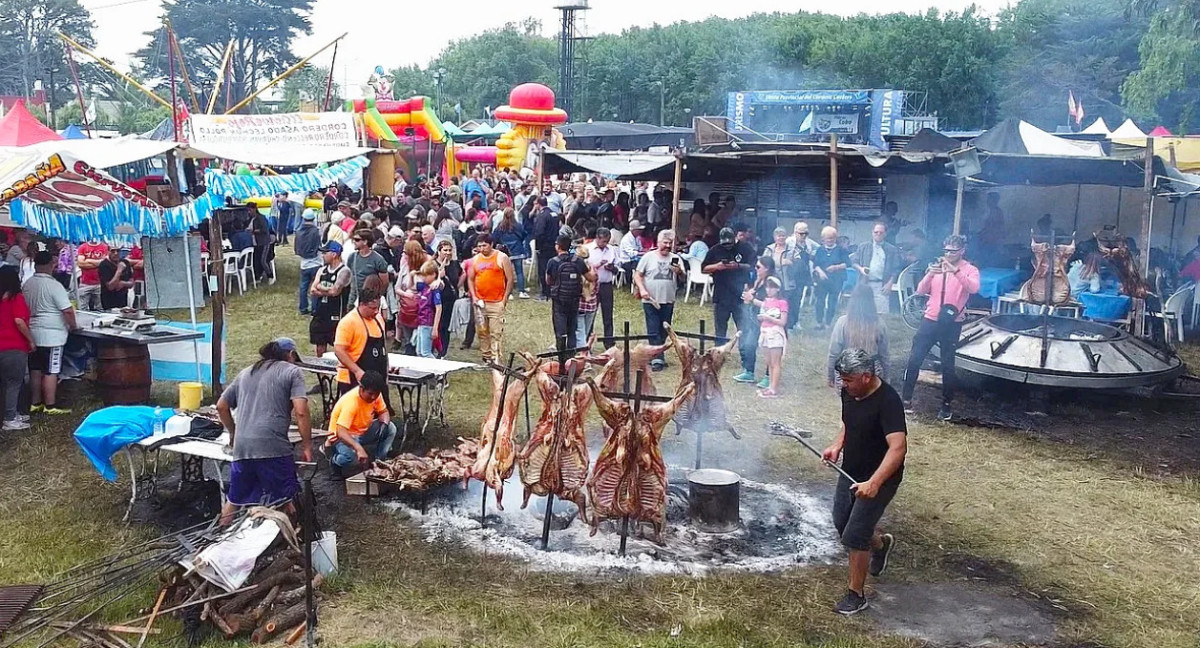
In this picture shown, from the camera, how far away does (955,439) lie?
9.86 meters

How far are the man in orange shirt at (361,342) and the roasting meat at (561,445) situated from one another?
211 centimetres

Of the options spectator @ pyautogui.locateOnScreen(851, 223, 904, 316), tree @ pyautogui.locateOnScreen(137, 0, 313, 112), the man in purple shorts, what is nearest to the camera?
the man in purple shorts

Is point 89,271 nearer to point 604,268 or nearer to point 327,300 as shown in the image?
point 327,300

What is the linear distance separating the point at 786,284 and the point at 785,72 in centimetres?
5005

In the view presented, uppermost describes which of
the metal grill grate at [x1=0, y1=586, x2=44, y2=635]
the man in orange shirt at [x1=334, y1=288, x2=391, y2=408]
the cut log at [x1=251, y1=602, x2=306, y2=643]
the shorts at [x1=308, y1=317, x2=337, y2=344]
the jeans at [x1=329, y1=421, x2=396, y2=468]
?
the man in orange shirt at [x1=334, y1=288, x2=391, y2=408]

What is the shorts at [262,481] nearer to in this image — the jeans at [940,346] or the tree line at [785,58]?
the jeans at [940,346]

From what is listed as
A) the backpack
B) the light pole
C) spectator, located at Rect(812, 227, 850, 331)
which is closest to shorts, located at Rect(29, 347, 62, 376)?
the backpack

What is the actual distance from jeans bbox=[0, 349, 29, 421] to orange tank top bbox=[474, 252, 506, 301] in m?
4.74

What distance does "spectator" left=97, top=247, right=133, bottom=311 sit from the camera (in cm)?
1321

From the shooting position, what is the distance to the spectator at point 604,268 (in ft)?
39.9

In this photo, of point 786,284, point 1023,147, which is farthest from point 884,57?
point 786,284

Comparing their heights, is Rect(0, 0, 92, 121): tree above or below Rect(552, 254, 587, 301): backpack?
above

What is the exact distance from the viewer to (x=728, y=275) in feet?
38.3

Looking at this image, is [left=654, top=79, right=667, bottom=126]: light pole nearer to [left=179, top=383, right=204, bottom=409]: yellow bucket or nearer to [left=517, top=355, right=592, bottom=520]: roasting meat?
[left=179, top=383, right=204, bottom=409]: yellow bucket
